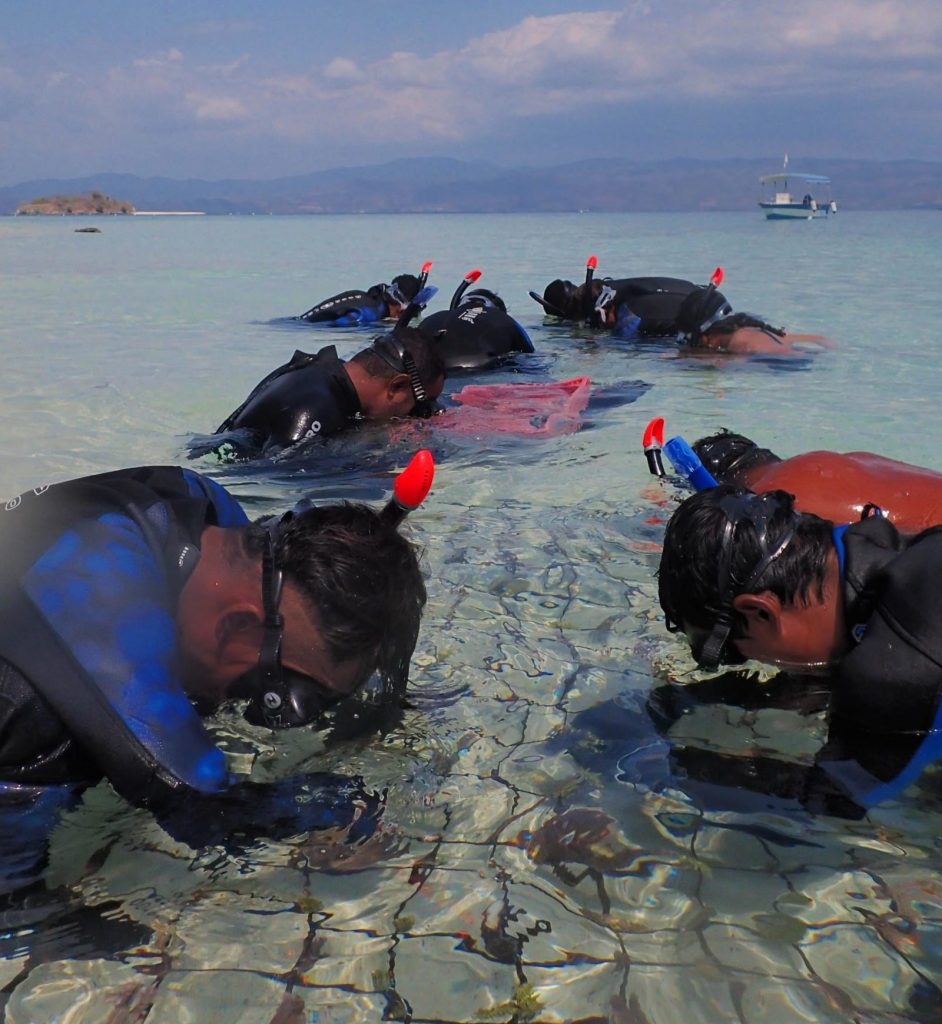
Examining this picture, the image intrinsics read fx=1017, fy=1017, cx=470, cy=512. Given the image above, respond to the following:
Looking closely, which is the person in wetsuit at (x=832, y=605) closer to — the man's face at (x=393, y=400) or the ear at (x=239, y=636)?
the ear at (x=239, y=636)

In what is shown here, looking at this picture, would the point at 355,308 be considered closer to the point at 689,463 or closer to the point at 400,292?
the point at 400,292

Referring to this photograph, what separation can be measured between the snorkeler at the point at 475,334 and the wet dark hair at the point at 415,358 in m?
2.14

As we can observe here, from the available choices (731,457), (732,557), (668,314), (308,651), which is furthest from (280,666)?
(668,314)

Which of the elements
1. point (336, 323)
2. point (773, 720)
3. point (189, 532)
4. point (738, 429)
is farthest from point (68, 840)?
point (336, 323)

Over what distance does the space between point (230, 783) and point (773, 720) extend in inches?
55.0

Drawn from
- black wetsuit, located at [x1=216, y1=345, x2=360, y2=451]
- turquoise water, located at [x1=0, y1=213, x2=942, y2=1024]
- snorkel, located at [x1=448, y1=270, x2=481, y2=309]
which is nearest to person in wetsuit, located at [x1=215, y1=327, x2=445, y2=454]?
black wetsuit, located at [x1=216, y1=345, x2=360, y2=451]

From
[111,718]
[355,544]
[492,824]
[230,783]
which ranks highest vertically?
[355,544]

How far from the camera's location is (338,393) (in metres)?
5.02

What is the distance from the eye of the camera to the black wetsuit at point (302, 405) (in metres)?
4.94

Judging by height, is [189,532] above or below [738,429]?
above

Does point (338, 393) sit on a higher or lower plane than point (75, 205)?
lower

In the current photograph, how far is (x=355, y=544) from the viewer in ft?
6.23

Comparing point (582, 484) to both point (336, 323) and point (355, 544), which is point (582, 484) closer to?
point (355, 544)

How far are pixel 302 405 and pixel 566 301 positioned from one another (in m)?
4.80
